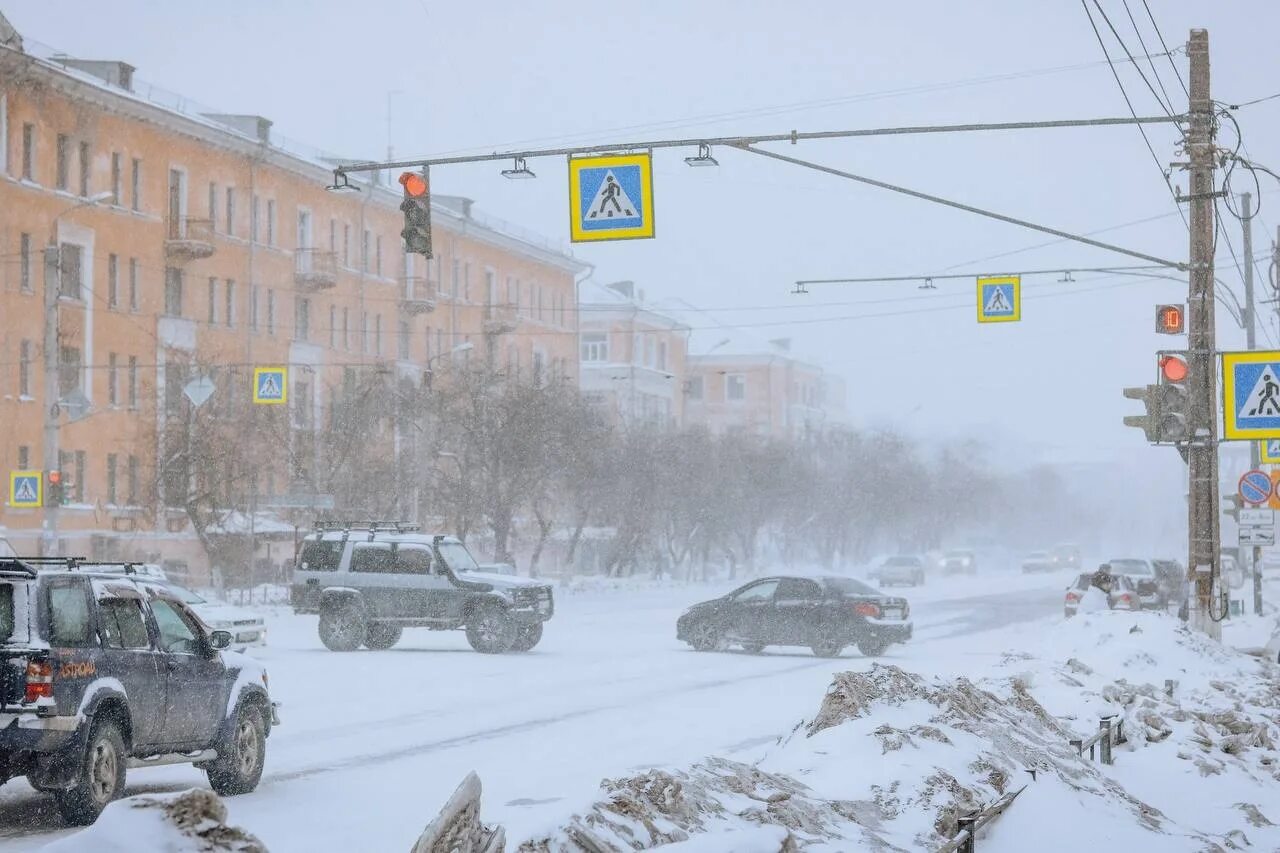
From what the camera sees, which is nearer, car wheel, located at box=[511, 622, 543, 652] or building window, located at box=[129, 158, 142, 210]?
car wheel, located at box=[511, 622, 543, 652]

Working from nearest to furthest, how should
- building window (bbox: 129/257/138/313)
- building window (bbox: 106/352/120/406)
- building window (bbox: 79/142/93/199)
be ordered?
building window (bbox: 79/142/93/199), building window (bbox: 106/352/120/406), building window (bbox: 129/257/138/313)

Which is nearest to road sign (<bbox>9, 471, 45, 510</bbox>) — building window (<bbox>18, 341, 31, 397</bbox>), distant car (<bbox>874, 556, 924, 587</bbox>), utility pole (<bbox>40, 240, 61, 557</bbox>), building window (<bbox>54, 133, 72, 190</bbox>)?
utility pole (<bbox>40, 240, 61, 557</bbox>)

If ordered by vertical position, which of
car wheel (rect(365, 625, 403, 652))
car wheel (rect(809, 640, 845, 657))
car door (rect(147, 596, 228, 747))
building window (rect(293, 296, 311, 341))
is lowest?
car wheel (rect(809, 640, 845, 657))

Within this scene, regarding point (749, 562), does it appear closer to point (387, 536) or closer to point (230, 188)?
point (230, 188)

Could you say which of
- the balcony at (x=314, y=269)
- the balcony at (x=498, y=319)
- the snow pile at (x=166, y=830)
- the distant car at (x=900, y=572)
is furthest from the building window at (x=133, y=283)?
the snow pile at (x=166, y=830)

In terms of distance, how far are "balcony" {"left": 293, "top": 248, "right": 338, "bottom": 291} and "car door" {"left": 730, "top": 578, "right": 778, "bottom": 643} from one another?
1579 inches

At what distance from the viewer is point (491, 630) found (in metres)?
30.6

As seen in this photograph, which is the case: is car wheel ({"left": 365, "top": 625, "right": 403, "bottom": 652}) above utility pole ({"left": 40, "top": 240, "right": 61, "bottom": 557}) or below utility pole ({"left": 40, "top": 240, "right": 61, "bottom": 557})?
below

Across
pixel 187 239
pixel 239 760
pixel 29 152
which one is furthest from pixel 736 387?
pixel 239 760

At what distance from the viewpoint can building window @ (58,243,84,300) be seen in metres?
55.9

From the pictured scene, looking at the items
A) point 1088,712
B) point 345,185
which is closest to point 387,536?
point 345,185

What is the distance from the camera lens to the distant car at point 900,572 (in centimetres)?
7594

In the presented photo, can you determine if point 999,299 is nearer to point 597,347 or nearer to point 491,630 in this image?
point 491,630

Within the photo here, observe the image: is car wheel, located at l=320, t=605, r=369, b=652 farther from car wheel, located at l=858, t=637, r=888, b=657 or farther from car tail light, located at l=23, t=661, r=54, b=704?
car tail light, located at l=23, t=661, r=54, b=704
